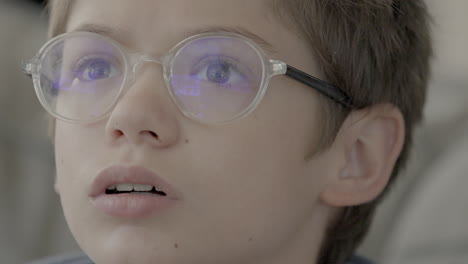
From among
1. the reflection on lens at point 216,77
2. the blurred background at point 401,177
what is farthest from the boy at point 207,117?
the blurred background at point 401,177

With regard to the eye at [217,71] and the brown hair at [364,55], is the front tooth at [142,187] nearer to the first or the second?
the eye at [217,71]

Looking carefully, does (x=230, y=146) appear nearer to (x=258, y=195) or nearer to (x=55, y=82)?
(x=258, y=195)

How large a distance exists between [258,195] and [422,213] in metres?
0.77

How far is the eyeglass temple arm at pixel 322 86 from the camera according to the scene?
1.21 m

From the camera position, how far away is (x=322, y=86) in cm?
125

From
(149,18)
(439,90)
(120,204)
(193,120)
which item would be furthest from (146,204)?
(439,90)

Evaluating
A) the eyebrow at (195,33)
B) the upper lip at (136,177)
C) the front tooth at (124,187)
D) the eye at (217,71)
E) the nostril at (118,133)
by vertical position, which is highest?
the eyebrow at (195,33)

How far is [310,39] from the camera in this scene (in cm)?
124

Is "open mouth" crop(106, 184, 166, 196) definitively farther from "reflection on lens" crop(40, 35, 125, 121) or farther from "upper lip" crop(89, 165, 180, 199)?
"reflection on lens" crop(40, 35, 125, 121)

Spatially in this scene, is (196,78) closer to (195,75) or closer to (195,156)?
(195,75)

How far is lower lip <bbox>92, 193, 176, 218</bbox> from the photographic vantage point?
3.66 feet

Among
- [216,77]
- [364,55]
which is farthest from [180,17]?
[364,55]

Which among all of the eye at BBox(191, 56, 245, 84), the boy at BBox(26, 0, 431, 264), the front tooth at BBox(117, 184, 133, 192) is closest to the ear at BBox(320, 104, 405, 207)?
the boy at BBox(26, 0, 431, 264)

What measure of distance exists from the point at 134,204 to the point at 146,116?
0.14 m
